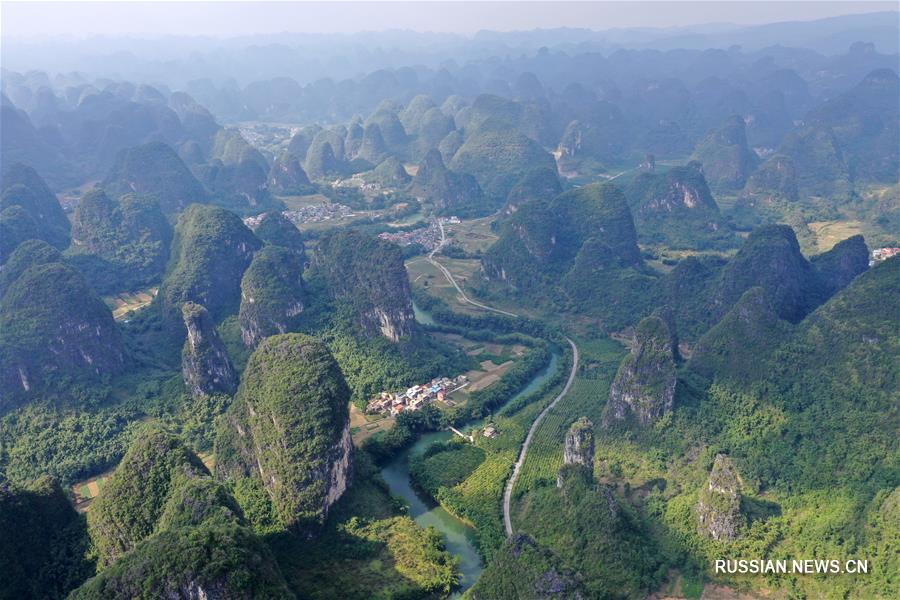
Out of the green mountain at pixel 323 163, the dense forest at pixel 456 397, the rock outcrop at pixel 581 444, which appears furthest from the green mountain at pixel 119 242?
the rock outcrop at pixel 581 444

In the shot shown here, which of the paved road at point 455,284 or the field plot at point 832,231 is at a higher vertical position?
the field plot at point 832,231

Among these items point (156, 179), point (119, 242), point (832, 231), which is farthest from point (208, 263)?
point (832, 231)

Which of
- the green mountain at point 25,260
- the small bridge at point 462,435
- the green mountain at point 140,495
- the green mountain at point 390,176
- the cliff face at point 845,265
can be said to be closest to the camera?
the green mountain at point 140,495

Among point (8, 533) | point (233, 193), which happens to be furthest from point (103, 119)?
Answer: point (8, 533)

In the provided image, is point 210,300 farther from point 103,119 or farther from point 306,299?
point 103,119

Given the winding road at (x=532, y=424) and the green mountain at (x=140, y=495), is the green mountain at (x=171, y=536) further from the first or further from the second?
the winding road at (x=532, y=424)

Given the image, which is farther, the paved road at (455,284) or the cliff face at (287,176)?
the cliff face at (287,176)
